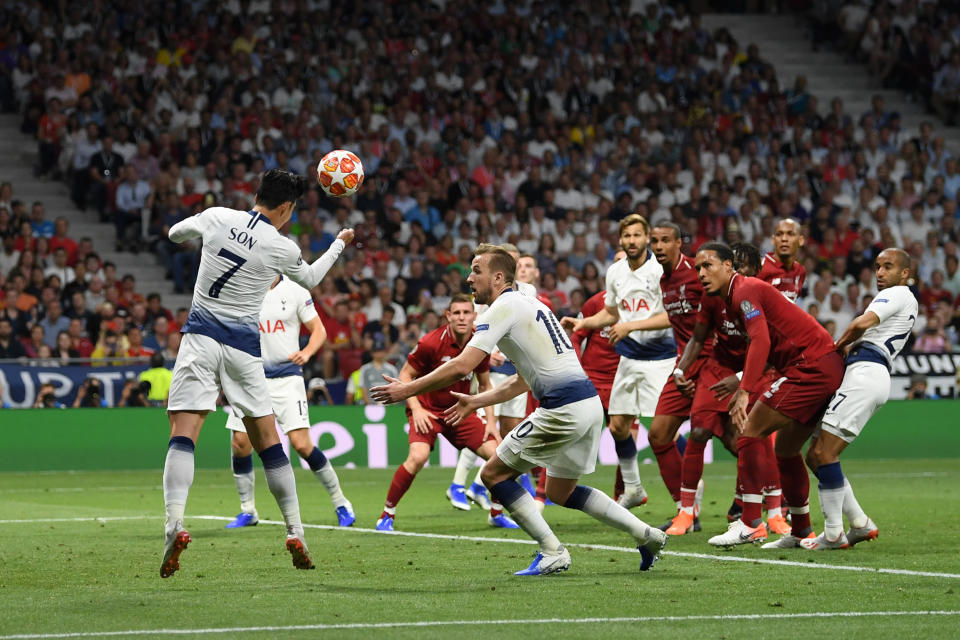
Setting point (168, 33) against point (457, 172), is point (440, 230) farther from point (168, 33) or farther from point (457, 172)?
point (168, 33)

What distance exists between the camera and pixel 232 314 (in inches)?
377

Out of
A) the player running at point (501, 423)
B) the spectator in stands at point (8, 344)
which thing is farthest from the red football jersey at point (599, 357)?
the spectator in stands at point (8, 344)

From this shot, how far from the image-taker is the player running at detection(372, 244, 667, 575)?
9047 mm

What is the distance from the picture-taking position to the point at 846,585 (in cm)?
878

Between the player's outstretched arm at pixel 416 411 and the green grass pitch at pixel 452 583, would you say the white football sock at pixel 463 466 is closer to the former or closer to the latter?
the green grass pitch at pixel 452 583

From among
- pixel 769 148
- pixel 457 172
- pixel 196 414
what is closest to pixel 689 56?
pixel 769 148

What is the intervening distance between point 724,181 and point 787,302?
18.4 meters

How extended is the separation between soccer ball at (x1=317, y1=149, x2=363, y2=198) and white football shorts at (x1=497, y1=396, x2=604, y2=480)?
3.03 m

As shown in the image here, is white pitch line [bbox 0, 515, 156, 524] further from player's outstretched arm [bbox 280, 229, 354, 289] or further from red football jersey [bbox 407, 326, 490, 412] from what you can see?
player's outstretched arm [bbox 280, 229, 354, 289]

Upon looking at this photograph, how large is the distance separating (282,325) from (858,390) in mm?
5646

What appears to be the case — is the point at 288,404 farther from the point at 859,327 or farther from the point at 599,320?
the point at 859,327

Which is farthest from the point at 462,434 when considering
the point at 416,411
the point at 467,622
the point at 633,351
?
the point at 467,622

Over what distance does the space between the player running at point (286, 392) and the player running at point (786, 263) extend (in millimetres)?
4163

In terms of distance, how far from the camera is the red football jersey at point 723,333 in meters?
11.8
